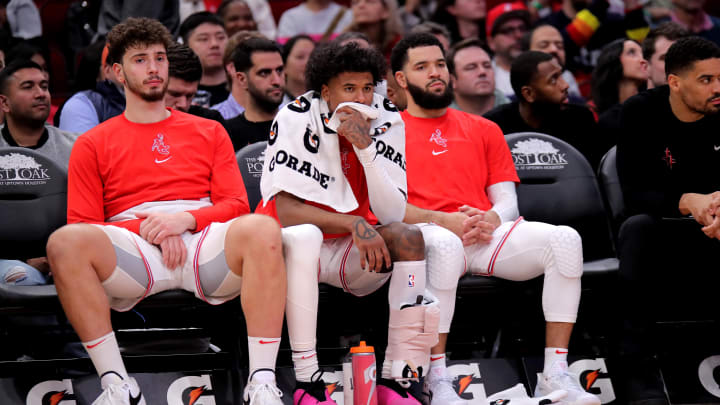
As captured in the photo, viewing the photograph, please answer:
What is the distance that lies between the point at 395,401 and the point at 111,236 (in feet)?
4.31

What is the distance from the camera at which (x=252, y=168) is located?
4.50 meters

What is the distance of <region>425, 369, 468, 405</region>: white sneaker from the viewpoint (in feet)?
11.8

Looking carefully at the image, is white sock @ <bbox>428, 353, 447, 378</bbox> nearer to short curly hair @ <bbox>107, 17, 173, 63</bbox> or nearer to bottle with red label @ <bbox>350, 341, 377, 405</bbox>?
bottle with red label @ <bbox>350, 341, 377, 405</bbox>

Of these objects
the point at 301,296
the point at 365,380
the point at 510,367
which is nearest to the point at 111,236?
the point at 301,296

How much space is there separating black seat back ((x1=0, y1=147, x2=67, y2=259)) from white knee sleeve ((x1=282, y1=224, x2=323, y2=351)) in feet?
4.46

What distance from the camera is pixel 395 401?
3.53m

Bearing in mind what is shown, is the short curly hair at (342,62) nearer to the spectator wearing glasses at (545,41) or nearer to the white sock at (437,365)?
the white sock at (437,365)

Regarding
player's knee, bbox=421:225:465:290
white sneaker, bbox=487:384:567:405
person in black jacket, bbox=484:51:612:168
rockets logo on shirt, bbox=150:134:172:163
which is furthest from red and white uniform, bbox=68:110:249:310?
person in black jacket, bbox=484:51:612:168

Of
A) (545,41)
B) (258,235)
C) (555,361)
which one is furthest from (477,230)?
(545,41)

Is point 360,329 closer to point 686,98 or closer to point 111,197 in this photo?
point 111,197

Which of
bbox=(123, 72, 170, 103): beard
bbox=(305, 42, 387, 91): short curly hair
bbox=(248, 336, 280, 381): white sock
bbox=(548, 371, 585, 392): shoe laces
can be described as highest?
bbox=(305, 42, 387, 91): short curly hair

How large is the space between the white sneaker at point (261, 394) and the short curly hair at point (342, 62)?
1.35m

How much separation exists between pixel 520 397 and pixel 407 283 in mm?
713

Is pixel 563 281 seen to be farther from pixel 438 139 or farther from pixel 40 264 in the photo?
pixel 40 264
